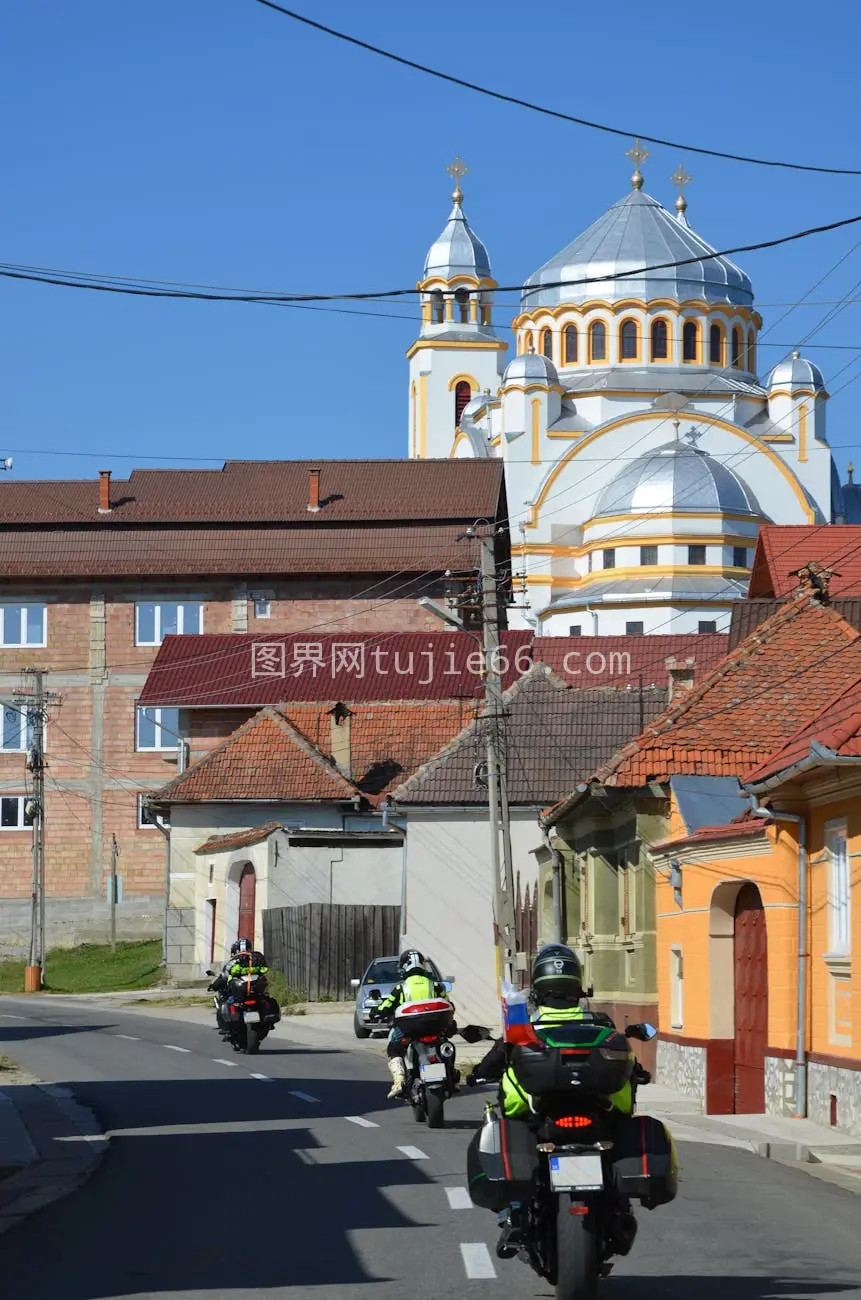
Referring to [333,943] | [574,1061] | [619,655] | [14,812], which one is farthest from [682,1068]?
[14,812]

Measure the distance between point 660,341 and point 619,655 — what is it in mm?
41017

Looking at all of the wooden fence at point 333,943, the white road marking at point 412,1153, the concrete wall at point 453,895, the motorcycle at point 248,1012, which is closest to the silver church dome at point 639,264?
the wooden fence at point 333,943

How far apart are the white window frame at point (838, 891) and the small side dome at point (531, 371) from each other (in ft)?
257

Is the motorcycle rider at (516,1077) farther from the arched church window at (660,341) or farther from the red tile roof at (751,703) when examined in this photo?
the arched church window at (660,341)

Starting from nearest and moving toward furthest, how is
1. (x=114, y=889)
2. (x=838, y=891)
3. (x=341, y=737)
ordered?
(x=838, y=891), (x=341, y=737), (x=114, y=889)

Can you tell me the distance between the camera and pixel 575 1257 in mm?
8531

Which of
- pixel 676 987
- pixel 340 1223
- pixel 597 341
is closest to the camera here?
pixel 340 1223

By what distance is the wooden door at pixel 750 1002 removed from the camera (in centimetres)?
2119

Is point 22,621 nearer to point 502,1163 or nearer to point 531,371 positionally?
point 531,371

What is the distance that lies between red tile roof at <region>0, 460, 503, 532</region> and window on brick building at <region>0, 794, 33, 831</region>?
373 inches

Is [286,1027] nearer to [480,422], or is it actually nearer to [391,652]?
[391,652]

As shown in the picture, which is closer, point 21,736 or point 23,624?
point 21,736

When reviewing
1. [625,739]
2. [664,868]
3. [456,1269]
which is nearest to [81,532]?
[625,739]

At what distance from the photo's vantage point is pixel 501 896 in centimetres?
3244
